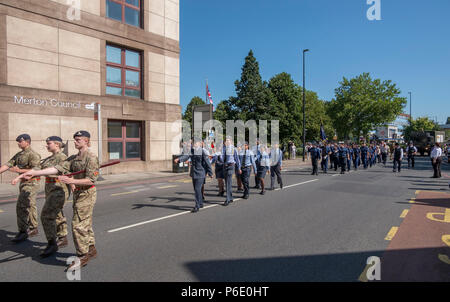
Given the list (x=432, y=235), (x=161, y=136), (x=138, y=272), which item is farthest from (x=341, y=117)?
(x=138, y=272)

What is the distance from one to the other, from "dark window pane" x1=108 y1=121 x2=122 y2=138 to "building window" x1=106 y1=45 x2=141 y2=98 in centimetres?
178

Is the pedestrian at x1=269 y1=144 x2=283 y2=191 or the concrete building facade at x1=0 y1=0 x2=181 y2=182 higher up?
the concrete building facade at x1=0 y1=0 x2=181 y2=182

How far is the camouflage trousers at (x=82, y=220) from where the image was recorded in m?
3.87

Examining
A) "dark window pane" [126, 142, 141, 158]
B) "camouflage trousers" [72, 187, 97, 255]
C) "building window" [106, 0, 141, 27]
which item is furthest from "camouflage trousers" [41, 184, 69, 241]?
"building window" [106, 0, 141, 27]

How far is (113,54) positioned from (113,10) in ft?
8.22

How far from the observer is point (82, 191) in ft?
13.1

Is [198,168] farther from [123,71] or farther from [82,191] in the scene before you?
[123,71]

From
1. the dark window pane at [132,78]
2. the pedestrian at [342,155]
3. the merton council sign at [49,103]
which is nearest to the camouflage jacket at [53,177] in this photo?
the merton council sign at [49,103]

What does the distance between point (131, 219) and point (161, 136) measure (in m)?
12.4

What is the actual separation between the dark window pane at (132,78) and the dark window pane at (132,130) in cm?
238

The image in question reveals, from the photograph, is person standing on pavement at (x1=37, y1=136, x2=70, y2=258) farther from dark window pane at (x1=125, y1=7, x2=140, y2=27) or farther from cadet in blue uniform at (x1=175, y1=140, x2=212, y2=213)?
dark window pane at (x1=125, y1=7, x2=140, y2=27)

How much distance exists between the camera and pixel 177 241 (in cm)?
492

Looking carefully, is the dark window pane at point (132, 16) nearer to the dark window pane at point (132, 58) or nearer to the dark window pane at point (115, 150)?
the dark window pane at point (132, 58)

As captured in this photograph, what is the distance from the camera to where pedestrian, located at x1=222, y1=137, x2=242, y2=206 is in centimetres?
807
